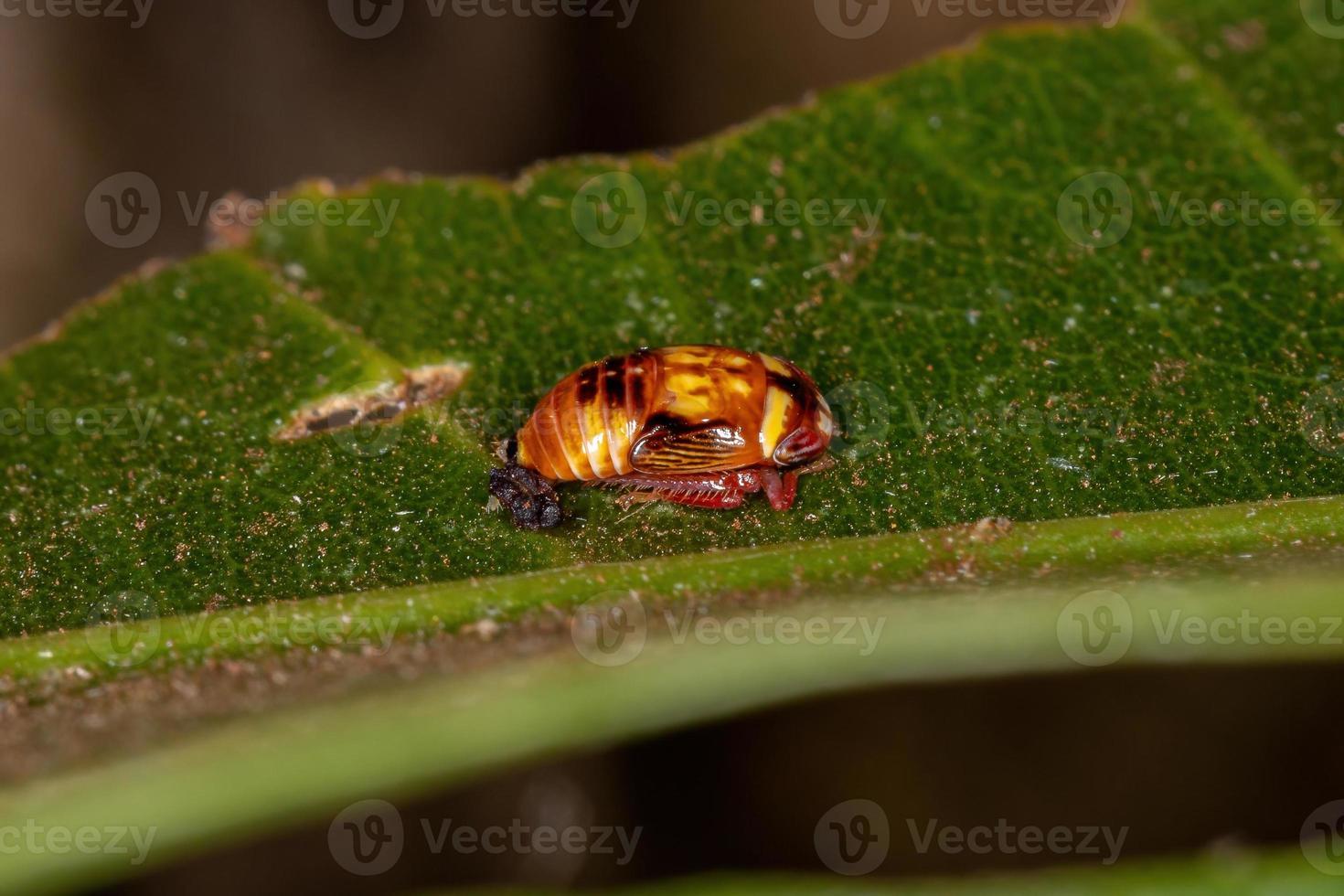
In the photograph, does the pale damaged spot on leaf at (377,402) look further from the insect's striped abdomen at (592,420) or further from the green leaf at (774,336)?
the insect's striped abdomen at (592,420)

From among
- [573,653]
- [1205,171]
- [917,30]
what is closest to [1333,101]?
[1205,171]

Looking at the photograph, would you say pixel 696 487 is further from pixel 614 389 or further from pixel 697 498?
pixel 614 389

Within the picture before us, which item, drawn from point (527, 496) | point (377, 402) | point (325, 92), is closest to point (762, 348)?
point (527, 496)

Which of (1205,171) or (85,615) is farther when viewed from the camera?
(1205,171)

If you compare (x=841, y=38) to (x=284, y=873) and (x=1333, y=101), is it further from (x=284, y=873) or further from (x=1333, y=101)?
(x=284, y=873)

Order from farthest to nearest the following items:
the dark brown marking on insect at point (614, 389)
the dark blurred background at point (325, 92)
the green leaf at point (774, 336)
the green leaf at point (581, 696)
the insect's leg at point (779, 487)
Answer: the dark blurred background at point (325, 92) → the dark brown marking on insect at point (614, 389) → the insect's leg at point (779, 487) → the green leaf at point (774, 336) → the green leaf at point (581, 696)

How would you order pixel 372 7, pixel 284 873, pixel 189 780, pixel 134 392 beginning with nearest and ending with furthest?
pixel 189 780 < pixel 134 392 < pixel 284 873 < pixel 372 7

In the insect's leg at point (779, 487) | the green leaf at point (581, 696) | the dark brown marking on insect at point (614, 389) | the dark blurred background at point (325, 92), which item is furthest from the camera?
the dark blurred background at point (325, 92)

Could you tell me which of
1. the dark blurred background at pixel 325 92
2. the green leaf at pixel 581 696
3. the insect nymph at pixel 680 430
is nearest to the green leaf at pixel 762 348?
the green leaf at pixel 581 696
